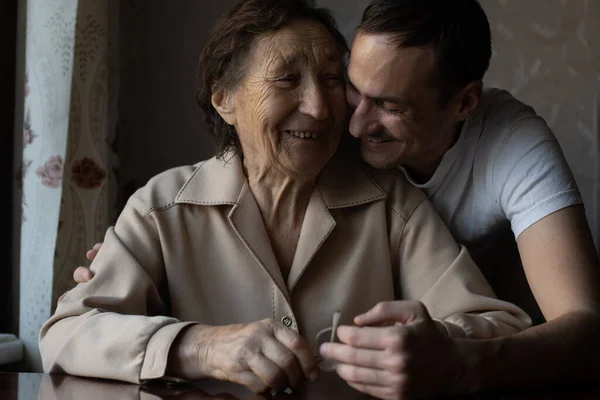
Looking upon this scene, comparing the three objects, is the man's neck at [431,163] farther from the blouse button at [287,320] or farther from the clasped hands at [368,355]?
the clasped hands at [368,355]

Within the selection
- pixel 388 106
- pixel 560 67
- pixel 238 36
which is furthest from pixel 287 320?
pixel 560 67

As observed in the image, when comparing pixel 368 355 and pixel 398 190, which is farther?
pixel 398 190

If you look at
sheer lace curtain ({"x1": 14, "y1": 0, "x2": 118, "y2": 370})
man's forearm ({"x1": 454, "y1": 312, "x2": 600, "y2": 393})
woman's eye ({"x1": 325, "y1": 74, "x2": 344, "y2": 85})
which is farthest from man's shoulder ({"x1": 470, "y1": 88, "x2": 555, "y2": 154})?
sheer lace curtain ({"x1": 14, "y1": 0, "x2": 118, "y2": 370})

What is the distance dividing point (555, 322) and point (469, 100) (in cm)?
60

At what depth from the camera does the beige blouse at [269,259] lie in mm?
1629

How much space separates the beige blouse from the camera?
163cm

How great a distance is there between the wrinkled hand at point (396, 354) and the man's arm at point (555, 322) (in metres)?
0.06

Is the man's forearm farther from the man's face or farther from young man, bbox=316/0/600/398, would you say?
the man's face

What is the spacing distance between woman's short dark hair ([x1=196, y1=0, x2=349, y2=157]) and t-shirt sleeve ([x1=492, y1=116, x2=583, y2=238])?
0.46 metres

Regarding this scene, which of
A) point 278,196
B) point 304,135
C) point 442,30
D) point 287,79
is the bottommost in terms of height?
point 278,196

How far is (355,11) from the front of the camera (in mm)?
2541

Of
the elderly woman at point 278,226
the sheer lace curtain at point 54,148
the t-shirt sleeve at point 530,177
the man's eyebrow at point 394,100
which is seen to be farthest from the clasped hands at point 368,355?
the sheer lace curtain at point 54,148

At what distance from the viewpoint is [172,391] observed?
1.32 meters

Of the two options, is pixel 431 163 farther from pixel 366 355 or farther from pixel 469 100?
pixel 366 355
